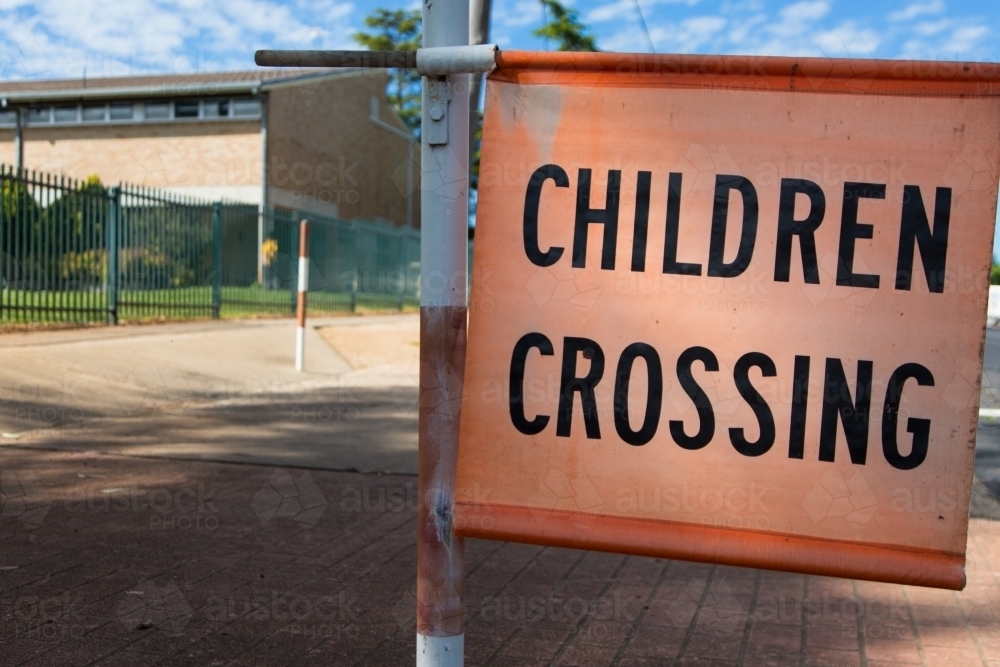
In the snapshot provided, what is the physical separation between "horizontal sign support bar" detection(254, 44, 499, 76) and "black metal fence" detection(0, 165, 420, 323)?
9821 mm

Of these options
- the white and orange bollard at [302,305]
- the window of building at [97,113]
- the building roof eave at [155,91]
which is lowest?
the white and orange bollard at [302,305]

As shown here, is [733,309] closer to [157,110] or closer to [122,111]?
[157,110]

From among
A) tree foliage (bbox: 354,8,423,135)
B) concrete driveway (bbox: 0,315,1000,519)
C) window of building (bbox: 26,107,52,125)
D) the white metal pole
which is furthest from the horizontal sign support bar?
tree foliage (bbox: 354,8,423,135)

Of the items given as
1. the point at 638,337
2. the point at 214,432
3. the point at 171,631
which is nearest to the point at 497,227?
the point at 638,337

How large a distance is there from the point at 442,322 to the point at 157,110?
26350 millimetres

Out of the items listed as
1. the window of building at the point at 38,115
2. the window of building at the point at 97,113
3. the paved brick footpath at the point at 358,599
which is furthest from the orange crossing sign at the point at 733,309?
the window of building at the point at 38,115

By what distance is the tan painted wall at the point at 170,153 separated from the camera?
1021 inches

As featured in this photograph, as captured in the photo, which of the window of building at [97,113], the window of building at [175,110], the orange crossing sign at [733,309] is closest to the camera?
the orange crossing sign at [733,309]

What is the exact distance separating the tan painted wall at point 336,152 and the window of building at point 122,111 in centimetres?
379

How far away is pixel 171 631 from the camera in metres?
3.41

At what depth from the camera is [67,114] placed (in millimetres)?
26703

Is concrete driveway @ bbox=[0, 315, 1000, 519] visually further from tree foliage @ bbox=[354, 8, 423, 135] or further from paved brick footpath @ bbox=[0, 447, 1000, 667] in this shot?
tree foliage @ bbox=[354, 8, 423, 135]

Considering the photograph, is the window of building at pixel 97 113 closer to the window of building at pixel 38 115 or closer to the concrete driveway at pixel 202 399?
the window of building at pixel 38 115

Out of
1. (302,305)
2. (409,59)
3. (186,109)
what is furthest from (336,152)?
(409,59)
